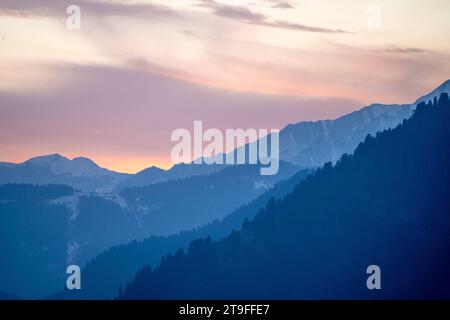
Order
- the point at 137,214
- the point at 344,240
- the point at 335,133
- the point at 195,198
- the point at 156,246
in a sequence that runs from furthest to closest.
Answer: the point at 137,214, the point at 195,198, the point at 156,246, the point at 335,133, the point at 344,240

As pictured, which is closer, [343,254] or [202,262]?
[343,254]

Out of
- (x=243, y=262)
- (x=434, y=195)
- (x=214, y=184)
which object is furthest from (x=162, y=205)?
(x=434, y=195)

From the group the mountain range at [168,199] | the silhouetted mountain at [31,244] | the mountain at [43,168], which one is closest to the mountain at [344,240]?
the mountain range at [168,199]

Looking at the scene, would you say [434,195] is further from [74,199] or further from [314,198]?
[74,199]

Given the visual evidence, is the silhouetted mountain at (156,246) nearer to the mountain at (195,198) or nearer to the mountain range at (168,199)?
the mountain range at (168,199)

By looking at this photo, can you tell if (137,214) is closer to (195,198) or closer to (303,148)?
(195,198)

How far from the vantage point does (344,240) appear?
93.3 metres

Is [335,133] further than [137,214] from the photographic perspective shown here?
No

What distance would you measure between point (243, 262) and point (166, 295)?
750 inches

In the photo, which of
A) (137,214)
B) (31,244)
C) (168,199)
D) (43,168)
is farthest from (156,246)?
(31,244)

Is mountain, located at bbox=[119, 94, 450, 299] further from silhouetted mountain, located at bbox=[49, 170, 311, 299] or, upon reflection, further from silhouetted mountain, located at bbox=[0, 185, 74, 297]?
silhouetted mountain, located at bbox=[0, 185, 74, 297]

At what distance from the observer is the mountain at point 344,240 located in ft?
293

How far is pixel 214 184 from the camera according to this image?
378 feet
